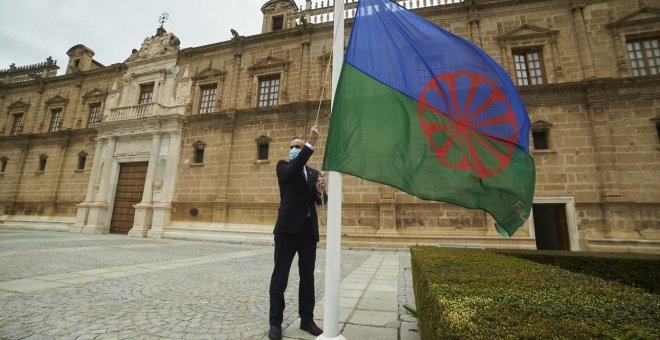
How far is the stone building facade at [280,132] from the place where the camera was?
11031 mm

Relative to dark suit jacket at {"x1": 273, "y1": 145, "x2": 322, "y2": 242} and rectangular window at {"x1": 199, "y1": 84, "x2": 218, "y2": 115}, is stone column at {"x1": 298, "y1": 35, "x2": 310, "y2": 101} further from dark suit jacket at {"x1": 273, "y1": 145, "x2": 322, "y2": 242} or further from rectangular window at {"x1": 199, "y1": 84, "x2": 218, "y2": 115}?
dark suit jacket at {"x1": 273, "y1": 145, "x2": 322, "y2": 242}

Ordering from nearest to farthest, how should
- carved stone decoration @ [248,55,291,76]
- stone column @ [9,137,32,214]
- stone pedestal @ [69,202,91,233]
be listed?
carved stone decoration @ [248,55,291,76] < stone pedestal @ [69,202,91,233] < stone column @ [9,137,32,214]

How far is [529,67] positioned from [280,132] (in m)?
11.8

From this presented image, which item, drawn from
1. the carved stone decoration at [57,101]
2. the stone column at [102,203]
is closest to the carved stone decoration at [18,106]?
the carved stone decoration at [57,101]

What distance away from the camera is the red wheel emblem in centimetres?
303

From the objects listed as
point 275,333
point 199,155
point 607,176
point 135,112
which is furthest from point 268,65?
point 607,176

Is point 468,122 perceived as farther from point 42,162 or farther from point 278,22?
point 42,162

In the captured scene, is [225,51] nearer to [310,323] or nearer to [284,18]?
[284,18]

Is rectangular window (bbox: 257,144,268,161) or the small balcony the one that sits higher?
the small balcony

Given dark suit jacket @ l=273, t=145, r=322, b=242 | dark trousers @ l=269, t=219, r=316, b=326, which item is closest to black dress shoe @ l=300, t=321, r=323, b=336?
dark trousers @ l=269, t=219, r=316, b=326

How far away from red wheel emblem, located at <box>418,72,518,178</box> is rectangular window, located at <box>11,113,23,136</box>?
99.2 feet

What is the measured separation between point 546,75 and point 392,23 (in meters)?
12.8

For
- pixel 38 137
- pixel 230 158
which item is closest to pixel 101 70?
pixel 38 137

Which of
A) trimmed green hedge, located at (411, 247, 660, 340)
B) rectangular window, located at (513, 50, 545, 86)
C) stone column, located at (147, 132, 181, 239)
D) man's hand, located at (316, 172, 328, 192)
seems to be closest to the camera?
trimmed green hedge, located at (411, 247, 660, 340)
